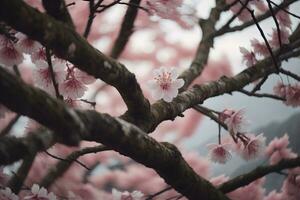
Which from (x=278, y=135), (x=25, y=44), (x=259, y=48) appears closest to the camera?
(x=25, y=44)

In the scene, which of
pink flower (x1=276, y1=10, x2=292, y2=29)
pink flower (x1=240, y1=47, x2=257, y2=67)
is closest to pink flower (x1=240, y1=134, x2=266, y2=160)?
pink flower (x1=240, y1=47, x2=257, y2=67)

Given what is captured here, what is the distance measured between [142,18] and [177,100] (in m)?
3.93

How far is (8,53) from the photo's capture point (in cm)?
166

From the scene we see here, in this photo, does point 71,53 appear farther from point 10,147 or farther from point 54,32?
point 10,147

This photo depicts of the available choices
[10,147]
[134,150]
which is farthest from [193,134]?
[10,147]

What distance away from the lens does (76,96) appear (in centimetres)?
168

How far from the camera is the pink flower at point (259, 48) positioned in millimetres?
2465

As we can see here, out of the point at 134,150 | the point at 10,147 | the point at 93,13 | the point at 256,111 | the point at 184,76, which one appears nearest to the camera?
the point at 10,147

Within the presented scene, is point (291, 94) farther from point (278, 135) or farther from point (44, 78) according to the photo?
point (278, 135)

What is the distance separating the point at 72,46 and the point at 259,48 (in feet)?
5.68

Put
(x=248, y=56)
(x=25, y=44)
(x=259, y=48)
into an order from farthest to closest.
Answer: (x=259, y=48) < (x=248, y=56) < (x=25, y=44)

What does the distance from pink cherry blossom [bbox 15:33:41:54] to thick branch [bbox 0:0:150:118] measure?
55cm

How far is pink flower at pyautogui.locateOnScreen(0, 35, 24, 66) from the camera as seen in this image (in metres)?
1.62

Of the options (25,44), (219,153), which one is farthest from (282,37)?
(25,44)
